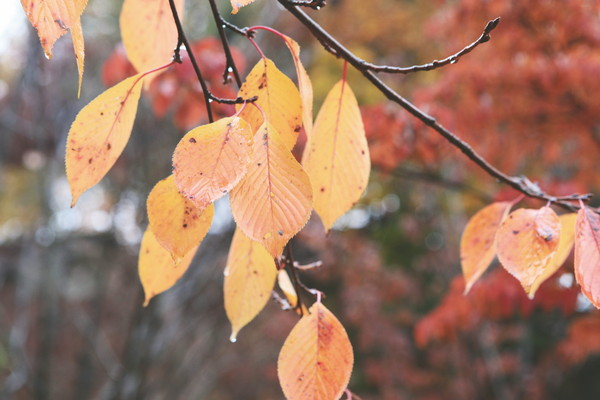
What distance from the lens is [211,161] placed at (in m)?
0.38

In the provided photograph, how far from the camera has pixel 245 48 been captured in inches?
145

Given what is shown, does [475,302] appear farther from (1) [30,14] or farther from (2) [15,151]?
(2) [15,151]

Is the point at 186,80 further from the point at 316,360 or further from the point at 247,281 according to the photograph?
the point at 316,360

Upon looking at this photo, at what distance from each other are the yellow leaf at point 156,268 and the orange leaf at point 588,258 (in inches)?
15.0

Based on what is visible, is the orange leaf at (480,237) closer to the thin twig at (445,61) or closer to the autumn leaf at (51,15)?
the thin twig at (445,61)

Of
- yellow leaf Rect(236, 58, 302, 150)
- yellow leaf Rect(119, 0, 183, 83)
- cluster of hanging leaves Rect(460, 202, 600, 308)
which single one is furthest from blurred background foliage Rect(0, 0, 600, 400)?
yellow leaf Rect(236, 58, 302, 150)

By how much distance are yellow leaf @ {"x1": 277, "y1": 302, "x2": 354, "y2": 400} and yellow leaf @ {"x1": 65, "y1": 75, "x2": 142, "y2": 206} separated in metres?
0.22

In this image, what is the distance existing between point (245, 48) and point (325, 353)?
3493mm

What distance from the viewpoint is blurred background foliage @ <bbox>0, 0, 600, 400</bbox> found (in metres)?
2.30

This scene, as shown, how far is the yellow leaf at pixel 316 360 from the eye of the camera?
43 cm

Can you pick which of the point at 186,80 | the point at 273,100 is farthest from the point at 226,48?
the point at 186,80

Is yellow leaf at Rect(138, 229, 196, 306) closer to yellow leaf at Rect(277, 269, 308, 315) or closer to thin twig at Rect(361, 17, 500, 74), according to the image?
yellow leaf at Rect(277, 269, 308, 315)

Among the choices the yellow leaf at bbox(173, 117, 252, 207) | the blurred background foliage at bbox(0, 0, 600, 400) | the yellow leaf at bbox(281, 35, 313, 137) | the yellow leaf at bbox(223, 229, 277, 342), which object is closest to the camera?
the yellow leaf at bbox(173, 117, 252, 207)

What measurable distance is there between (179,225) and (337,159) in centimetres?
19
